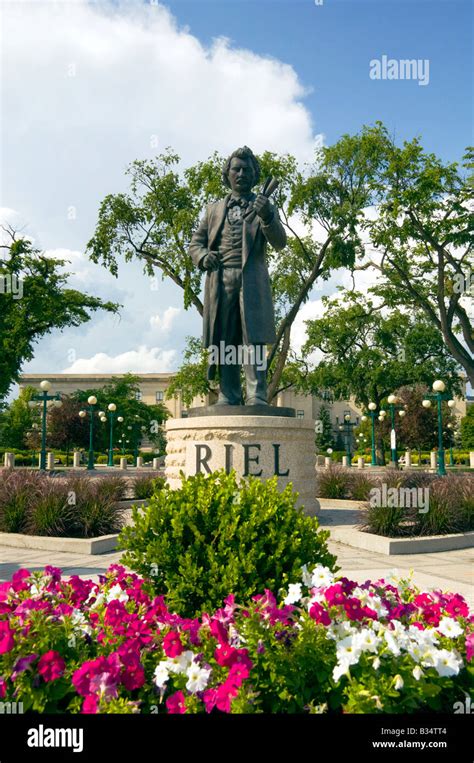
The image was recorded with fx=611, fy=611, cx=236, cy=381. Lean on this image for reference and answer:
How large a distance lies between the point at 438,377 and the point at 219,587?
124 feet

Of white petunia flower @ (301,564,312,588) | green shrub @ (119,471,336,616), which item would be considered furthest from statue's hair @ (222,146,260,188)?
white petunia flower @ (301,564,312,588)

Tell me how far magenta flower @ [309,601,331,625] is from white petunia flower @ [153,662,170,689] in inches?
26.2

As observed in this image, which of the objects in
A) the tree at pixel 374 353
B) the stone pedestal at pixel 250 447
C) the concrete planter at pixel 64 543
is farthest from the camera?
the tree at pixel 374 353

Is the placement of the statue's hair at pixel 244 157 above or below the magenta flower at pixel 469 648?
above

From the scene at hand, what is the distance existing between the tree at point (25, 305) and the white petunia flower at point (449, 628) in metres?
28.6

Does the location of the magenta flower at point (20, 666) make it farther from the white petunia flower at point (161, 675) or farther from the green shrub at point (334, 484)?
the green shrub at point (334, 484)

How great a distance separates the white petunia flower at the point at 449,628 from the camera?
8.73ft

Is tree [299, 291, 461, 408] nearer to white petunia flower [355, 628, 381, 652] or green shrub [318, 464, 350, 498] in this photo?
green shrub [318, 464, 350, 498]

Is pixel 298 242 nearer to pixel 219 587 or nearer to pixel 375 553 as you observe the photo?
pixel 375 553

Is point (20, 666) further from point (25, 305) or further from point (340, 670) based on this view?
point (25, 305)

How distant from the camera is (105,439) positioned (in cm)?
6538

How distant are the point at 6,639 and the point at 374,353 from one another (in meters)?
38.4

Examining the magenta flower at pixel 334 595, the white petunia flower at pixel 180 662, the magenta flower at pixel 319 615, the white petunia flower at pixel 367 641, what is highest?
the magenta flower at pixel 334 595

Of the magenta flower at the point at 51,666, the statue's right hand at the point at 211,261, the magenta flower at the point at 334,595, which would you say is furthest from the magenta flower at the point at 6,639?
the statue's right hand at the point at 211,261
